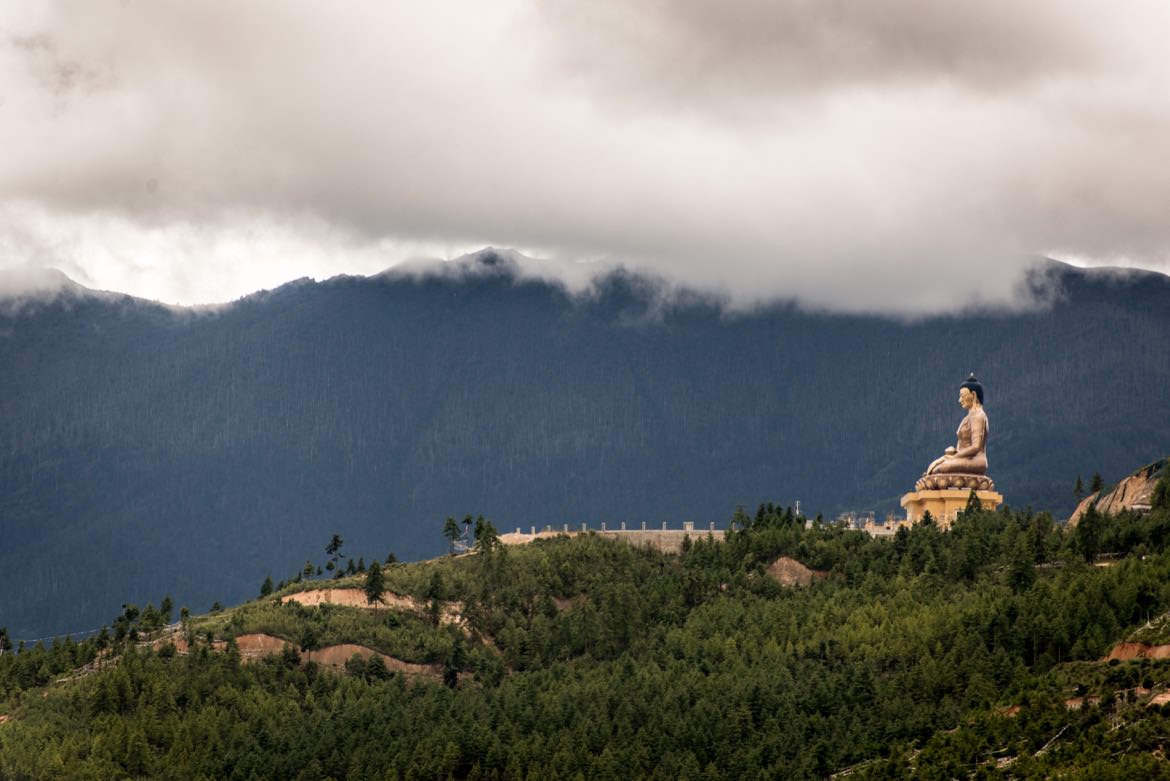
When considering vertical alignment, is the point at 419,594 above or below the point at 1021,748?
above

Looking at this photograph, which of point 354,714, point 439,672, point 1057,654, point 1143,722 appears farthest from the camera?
point 439,672

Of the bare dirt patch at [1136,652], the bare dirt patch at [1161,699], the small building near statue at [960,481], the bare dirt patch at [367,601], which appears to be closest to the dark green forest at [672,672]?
the bare dirt patch at [367,601]

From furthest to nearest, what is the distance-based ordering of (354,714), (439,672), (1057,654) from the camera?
1. (439,672)
2. (354,714)
3. (1057,654)

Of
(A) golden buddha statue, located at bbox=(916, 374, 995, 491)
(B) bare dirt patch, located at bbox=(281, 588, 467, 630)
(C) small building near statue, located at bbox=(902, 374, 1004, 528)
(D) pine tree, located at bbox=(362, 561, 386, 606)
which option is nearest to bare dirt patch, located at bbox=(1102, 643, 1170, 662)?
(C) small building near statue, located at bbox=(902, 374, 1004, 528)

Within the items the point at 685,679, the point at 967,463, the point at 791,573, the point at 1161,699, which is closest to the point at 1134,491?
the point at 967,463

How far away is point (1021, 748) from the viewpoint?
441 feet

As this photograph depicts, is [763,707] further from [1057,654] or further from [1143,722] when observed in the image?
[1143,722]

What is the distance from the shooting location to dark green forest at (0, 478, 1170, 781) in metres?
145

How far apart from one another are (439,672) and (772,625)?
71.5 feet

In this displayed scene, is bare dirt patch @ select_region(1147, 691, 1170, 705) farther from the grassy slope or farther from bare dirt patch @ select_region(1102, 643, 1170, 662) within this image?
bare dirt patch @ select_region(1102, 643, 1170, 662)

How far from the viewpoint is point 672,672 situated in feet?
543

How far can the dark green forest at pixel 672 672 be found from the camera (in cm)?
14512

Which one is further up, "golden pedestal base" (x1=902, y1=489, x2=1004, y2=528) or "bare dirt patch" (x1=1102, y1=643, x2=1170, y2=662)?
"golden pedestal base" (x1=902, y1=489, x2=1004, y2=528)

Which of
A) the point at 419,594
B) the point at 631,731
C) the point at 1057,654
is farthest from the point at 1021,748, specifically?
the point at 419,594
